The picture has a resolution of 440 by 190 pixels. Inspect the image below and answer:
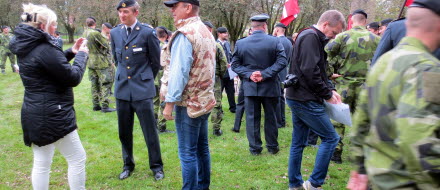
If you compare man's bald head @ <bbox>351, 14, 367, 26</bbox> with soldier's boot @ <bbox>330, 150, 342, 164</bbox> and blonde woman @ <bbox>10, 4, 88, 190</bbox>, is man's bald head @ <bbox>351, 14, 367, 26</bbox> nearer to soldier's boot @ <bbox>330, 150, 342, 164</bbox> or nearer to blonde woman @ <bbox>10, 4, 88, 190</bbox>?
soldier's boot @ <bbox>330, 150, 342, 164</bbox>

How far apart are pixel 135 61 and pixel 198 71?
50.2 inches

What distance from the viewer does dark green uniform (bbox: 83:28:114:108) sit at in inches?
322

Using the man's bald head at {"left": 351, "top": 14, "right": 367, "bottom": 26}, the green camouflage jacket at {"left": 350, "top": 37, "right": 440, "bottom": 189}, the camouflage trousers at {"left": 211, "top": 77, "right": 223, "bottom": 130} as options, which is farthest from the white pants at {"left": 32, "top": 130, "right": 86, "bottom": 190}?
the man's bald head at {"left": 351, "top": 14, "right": 367, "bottom": 26}

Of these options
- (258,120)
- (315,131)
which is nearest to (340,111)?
(315,131)

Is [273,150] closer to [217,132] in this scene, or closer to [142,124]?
[217,132]

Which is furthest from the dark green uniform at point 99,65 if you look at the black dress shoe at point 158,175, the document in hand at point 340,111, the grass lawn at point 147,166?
the document in hand at point 340,111

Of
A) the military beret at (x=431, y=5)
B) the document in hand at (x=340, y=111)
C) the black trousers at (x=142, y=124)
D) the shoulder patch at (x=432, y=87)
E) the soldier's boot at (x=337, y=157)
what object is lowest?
the soldier's boot at (x=337, y=157)

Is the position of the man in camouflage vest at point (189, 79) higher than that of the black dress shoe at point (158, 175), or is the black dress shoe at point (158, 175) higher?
the man in camouflage vest at point (189, 79)

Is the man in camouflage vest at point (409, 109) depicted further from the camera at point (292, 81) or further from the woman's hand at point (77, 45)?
the woman's hand at point (77, 45)

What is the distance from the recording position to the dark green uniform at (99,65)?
8172 mm

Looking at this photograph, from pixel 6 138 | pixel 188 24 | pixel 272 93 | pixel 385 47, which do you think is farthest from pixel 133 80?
pixel 6 138

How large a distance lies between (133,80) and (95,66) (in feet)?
15.5

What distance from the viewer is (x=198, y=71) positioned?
10.2 feet

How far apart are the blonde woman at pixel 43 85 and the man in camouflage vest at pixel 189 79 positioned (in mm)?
952
